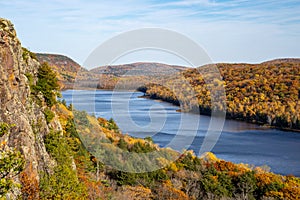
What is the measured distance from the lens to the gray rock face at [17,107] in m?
9.43

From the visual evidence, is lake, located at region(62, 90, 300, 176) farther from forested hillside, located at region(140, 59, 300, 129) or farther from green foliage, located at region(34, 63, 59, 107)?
green foliage, located at region(34, 63, 59, 107)

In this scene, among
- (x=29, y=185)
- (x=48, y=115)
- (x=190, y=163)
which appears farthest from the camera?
(x=190, y=163)

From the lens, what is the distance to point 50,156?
12852 millimetres

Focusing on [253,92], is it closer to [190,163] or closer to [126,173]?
[190,163]

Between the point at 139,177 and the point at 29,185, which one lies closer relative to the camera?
the point at 29,185

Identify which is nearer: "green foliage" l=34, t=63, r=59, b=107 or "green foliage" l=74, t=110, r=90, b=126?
"green foliage" l=34, t=63, r=59, b=107

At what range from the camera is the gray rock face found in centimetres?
943

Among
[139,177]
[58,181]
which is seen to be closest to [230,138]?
[139,177]

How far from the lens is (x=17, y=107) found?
9.94 metres

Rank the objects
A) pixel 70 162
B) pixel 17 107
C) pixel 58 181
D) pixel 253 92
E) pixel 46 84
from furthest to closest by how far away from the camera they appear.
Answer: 1. pixel 253 92
2. pixel 46 84
3. pixel 70 162
4. pixel 58 181
5. pixel 17 107

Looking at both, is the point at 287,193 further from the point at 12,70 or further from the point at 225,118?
the point at 225,118

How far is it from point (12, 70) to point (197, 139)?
26.6 m

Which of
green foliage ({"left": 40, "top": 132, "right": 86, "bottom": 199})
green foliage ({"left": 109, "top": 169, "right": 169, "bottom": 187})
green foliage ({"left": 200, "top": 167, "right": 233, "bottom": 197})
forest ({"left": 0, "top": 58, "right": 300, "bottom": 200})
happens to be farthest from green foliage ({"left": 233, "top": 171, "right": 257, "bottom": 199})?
green foliage ({"left": 40, "top": 132, "right": 86, "bottom": 199})

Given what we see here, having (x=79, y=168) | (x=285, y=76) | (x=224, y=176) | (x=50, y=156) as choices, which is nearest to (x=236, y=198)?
(x=224, y=176)
